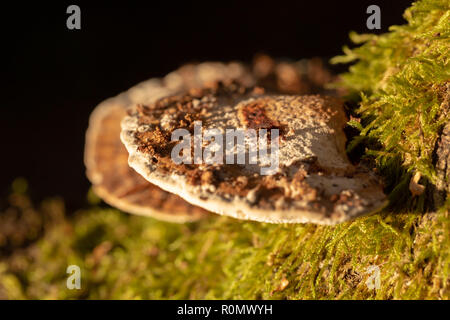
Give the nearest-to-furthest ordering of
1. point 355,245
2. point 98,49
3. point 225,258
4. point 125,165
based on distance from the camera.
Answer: point 355,245 < point 225,258 < point 125,165 < point 98,49

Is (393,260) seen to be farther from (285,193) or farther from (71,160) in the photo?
(71,160)

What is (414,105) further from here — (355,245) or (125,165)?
(125,165)

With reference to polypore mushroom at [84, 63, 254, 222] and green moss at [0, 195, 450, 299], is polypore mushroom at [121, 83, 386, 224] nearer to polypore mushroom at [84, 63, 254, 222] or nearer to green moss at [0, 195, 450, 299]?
green moss at [0, 195, 450, 299]

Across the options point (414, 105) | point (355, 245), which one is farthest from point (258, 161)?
point (414, 105)

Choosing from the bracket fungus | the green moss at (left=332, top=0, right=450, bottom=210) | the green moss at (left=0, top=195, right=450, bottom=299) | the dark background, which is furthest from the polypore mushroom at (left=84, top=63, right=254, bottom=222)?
the dark background

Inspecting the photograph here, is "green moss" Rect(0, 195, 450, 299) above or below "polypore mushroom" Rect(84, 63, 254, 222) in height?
below
